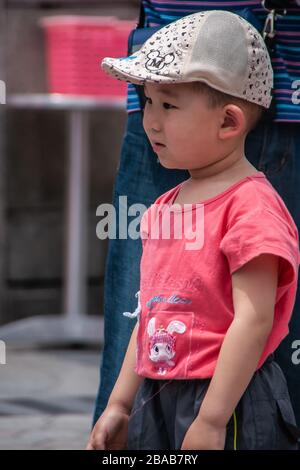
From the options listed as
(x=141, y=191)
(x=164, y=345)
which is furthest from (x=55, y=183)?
(x=164, y=345)

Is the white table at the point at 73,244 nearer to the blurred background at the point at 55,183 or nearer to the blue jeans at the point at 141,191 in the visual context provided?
the blurred background at the point at 55,183

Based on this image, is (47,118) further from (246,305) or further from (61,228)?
(246,305)

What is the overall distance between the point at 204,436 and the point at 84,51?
159 inches

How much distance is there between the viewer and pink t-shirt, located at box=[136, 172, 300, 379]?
2156 millimetres

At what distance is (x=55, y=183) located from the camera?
689cm

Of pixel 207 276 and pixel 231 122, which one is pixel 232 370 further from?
pixel 231 122

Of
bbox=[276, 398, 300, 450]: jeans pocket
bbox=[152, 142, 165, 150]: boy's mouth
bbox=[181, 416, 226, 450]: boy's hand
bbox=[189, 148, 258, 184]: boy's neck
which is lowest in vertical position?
bbox=[276, 398, 300, 450]: jeans pocket

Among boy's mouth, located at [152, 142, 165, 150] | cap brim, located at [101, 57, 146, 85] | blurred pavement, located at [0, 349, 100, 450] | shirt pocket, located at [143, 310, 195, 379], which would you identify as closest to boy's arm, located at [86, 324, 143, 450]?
shirt pocket, located at [143, 310, 195, 379]

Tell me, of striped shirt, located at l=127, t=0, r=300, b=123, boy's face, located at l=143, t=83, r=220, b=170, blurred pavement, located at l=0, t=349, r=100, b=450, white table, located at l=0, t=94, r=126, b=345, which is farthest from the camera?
white table, located at l=0, t=94, r=126, b=345

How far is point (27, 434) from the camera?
4.12 meters

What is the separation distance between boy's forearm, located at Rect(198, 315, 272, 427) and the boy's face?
0.32 m

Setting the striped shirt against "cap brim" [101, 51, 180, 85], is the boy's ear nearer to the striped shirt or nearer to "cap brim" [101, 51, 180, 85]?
"cap brim" [101, 51, 180, 85]

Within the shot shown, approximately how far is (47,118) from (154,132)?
4607 mm

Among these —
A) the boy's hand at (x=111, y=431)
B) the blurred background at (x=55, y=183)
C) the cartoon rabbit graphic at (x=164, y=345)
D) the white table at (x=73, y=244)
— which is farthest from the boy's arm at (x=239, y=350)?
the white table at (x=73, y=244)
